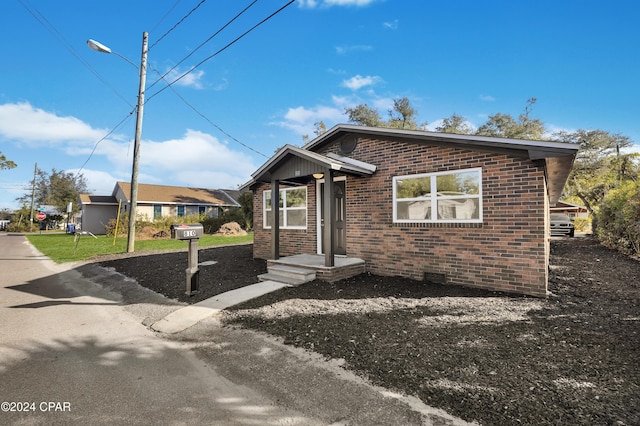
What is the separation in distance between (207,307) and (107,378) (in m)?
2.33

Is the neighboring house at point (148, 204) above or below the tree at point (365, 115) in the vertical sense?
below

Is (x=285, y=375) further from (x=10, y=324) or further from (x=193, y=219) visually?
(x=193, y=219)

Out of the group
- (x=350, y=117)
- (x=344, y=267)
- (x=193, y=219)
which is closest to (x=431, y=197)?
(x=344, y=267)

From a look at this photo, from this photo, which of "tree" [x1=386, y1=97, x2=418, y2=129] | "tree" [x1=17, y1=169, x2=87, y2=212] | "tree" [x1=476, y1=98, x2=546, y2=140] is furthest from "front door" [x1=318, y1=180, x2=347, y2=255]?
"tree" [x1=17, y1=169, x2=87, y2=212]

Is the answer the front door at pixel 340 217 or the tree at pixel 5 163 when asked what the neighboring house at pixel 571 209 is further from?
the tree at pixel 5 163

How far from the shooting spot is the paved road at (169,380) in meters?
2.39

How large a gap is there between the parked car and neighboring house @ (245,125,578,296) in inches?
684

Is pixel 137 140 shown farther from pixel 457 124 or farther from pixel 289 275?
pixel 457 124

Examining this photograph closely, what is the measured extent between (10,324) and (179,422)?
4.41 metres

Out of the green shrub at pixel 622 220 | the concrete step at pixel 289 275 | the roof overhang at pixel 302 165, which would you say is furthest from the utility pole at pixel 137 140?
the green shrub at pixel 622 220

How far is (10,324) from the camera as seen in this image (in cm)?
466

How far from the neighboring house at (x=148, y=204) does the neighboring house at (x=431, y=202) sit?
23.8m

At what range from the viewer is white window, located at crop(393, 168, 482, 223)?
634 centimetres

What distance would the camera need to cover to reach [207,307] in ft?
17.5
